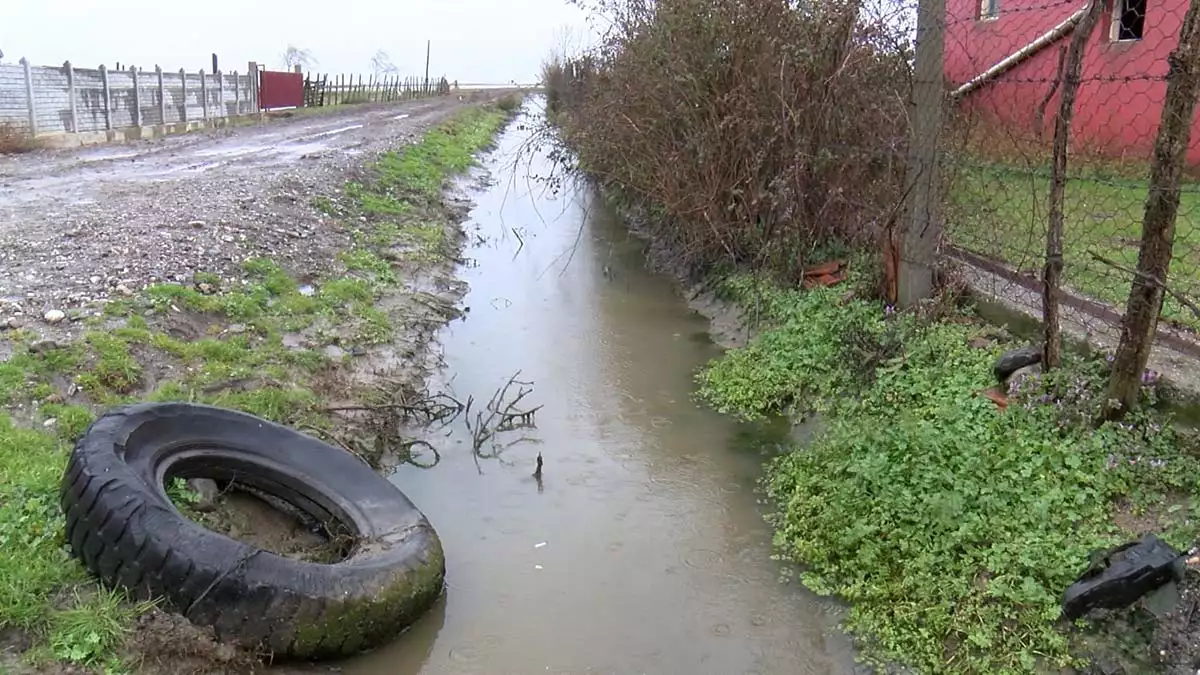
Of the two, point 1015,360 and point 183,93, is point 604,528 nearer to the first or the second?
point 1015,360

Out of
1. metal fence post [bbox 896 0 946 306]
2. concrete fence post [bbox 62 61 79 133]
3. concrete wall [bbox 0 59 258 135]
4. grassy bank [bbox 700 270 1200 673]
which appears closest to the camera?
grassy bank [bbox 700 270 1200 673]

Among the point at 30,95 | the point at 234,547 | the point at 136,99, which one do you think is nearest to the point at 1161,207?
the point at 234,547

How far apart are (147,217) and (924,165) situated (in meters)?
7.91

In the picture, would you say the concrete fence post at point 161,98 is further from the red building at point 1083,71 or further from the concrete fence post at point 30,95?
the red building at point 1083,71

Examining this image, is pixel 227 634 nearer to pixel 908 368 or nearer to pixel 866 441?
pixel 866 441

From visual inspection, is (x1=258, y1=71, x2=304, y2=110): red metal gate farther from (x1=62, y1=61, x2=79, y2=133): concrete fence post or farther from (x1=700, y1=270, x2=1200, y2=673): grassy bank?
(x1=700, y1=270, x2=1200, y2=673): grassy bank

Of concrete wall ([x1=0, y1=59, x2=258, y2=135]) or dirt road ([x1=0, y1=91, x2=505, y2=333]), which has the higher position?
concrete wall ([x1=0, y1=59, x2=258, y2=135])

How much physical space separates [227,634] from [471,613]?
1.17 m

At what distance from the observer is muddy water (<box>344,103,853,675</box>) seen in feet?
13.4

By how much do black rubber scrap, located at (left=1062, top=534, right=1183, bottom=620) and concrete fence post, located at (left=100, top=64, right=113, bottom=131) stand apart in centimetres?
2272

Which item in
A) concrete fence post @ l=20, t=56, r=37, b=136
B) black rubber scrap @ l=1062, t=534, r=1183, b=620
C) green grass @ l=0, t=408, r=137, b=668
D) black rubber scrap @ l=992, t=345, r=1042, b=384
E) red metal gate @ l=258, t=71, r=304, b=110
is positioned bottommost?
green grass @ l=0, t=408, r=137, b=668

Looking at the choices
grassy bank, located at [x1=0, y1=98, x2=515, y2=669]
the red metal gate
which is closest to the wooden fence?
the red metal gate

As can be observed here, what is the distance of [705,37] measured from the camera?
8234mm

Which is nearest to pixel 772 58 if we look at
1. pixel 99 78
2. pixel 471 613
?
pixel 471 613
